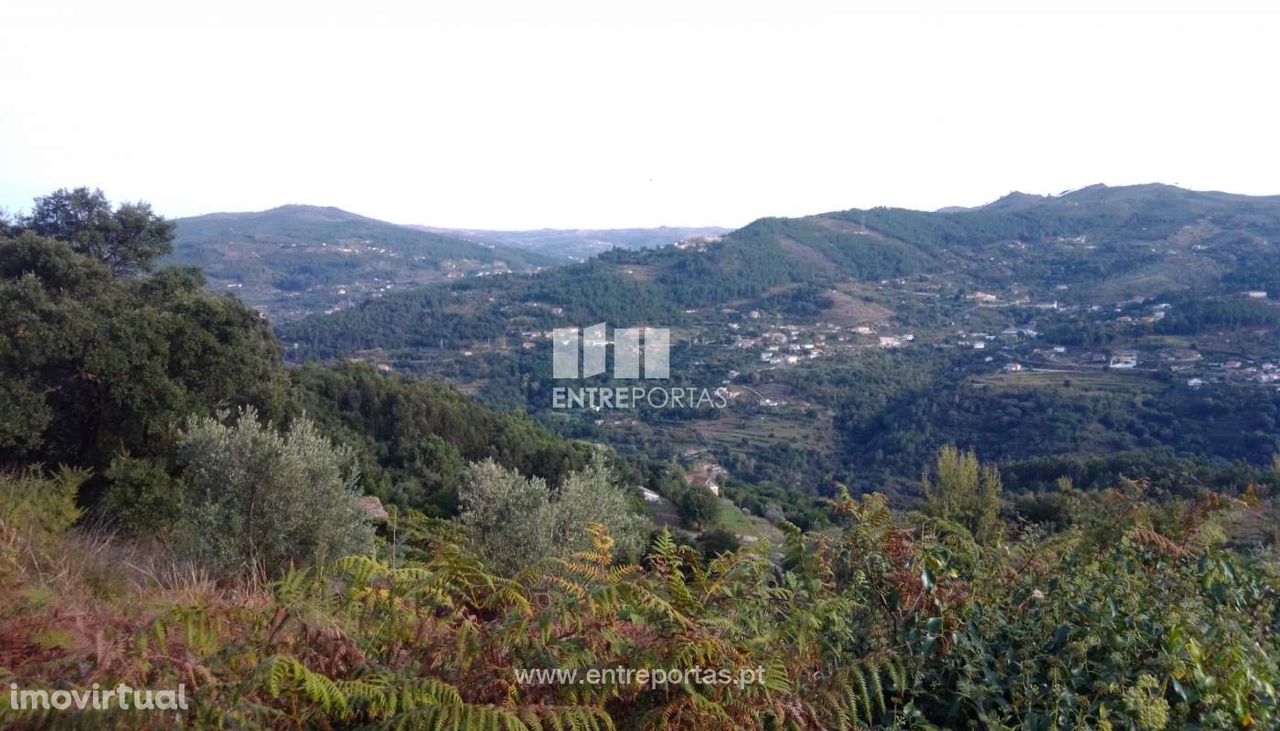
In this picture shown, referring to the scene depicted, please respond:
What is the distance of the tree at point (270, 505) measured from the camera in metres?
6.82

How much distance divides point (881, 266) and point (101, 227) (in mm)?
70536

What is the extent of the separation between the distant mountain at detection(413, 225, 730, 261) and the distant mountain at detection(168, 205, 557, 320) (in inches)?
671

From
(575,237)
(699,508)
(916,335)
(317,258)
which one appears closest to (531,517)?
(699,508)

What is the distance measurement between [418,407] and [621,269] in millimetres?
53556

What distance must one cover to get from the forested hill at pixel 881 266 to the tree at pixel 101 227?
32.3 m

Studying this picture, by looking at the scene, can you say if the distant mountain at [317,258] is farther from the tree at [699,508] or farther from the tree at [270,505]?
the tree at [270,505]

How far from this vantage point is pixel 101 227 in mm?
18312

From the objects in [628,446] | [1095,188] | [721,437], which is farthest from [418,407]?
[1095,188]

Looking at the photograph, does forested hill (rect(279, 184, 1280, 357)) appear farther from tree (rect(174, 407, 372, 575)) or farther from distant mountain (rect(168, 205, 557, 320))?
tree (rect(174, 407, 372, 575))

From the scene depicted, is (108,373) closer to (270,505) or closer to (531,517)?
(270,505)

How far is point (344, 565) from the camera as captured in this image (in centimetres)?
241

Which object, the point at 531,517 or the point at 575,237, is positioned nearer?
the point at 531,517

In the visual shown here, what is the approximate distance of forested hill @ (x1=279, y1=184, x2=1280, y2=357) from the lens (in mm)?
58719

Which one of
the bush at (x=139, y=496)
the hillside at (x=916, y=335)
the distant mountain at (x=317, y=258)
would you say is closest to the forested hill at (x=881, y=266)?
the hillside at (x=916, y=335)
